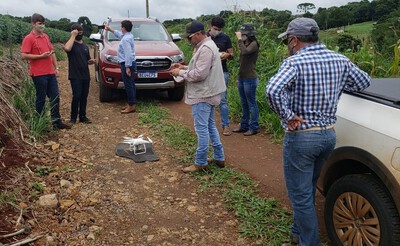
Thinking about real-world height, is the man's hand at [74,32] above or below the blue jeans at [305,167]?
above

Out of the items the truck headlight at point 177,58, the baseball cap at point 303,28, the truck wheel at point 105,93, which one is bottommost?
the truck wheel at point 105,93

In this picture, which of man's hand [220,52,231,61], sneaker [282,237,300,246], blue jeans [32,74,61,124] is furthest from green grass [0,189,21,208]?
man's hand [220,52,231,61]

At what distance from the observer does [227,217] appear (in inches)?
150

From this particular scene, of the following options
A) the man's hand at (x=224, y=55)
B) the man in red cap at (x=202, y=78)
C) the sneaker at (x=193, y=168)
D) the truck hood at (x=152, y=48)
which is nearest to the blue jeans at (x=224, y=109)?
the man's hand at (x=224, y=55)

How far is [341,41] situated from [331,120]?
7004 millimetres

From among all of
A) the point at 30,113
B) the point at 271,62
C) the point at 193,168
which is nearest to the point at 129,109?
the point at 30,113

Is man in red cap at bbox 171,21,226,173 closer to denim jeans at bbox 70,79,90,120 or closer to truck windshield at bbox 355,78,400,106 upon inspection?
truck windshield at bbox 355,78,400,106

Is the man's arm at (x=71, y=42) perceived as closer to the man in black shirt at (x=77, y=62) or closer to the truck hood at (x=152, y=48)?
the man in black shirt at (x=77, y=62)

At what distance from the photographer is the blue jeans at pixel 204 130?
14.7 ft

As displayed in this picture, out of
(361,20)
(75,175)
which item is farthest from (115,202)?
(361,20)

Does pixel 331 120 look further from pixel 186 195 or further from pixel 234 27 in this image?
pixel 234 27

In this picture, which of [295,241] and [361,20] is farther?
[361,20]

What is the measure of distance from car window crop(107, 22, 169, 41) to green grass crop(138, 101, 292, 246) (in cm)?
323

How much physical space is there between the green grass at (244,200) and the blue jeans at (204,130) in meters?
0.20
